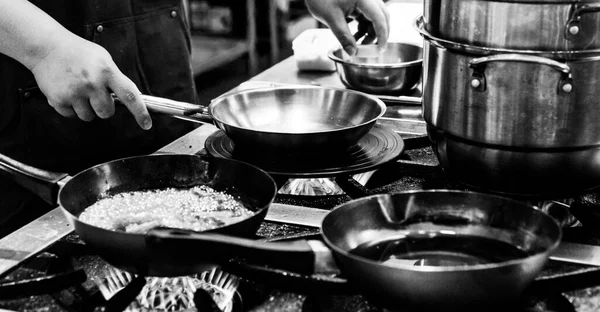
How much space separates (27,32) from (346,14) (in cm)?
80

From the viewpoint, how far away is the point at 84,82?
119 centimetres

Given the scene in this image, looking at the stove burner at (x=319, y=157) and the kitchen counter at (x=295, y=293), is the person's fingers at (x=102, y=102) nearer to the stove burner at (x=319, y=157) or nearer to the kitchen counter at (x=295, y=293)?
the stove burner at (x=319, y=157)

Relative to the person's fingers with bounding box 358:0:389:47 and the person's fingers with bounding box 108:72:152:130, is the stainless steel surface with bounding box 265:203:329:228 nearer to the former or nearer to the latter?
the person's fingers with bounding box 108:72:152:130

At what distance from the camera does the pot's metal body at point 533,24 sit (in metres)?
0.96

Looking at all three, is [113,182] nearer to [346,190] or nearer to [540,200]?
[346,190]

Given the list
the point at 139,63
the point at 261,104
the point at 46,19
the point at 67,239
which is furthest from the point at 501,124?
the point at 139,63

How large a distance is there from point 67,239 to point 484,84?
26.1 inches

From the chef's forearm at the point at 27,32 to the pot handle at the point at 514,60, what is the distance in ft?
2.42

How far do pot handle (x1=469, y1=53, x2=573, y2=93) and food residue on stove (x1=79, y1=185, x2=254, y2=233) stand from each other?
1.28 ft

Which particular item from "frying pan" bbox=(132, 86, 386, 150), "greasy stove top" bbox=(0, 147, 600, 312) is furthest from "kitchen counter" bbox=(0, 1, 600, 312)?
"frying pan" bbox=(132, 86, 386, 150)

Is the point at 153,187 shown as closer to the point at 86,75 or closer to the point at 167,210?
the point at 167,210

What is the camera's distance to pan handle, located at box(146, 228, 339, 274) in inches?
30.8

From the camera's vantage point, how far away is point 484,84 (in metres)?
1.01

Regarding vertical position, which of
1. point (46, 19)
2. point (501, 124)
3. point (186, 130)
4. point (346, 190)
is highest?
point (46, 19)
